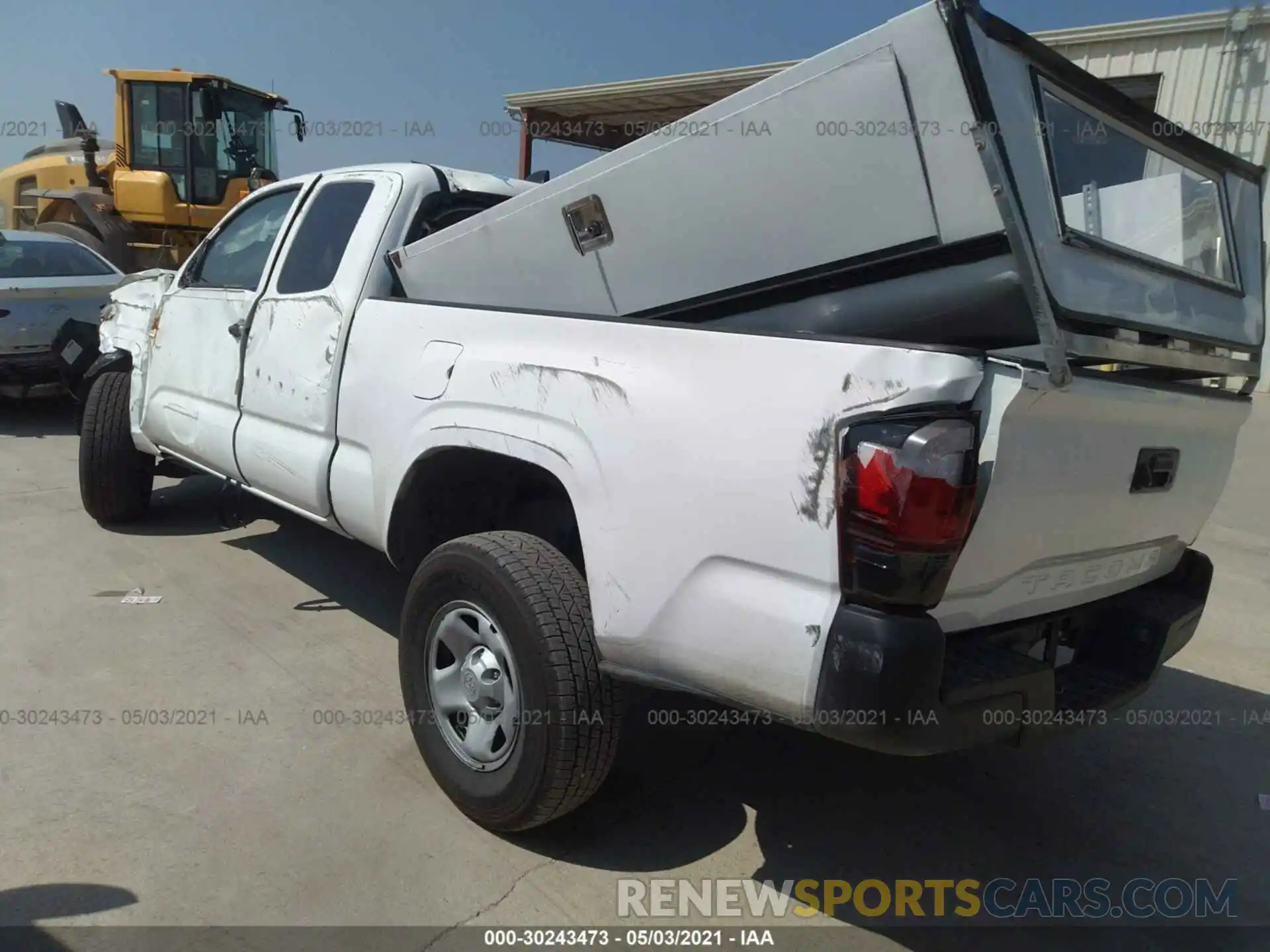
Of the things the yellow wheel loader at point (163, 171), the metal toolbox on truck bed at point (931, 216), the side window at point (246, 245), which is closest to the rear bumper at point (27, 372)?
the side window at point (246, 245)

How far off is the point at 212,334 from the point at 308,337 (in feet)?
3.43

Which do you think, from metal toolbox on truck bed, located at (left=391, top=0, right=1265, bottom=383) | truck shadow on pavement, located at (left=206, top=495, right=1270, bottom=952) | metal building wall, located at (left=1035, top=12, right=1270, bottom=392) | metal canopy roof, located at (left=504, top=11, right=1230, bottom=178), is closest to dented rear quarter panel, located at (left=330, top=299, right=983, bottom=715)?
metal toolbox on truck bed, located at (left=391, top=0, right=1265, bottom=383)

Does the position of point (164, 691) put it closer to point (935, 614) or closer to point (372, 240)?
point (372, 240)

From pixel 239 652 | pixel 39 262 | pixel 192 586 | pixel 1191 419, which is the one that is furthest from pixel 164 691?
pixel 39 262

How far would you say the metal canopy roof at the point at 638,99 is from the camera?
13180 millimetres

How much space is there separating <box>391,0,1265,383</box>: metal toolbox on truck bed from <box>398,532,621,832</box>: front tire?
2.79ft

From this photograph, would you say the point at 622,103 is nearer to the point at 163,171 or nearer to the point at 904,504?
the point at 163,171

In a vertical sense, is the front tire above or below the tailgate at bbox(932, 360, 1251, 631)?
below

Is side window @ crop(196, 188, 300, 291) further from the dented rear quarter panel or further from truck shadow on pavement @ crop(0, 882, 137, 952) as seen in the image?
truck shadow on pavement @ crop(0, 882, 137, 952)

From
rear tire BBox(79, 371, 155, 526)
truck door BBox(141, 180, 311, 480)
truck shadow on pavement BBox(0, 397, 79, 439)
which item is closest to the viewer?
truck door BBox(141, 180, 311, 480)

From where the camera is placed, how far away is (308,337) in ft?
12.4

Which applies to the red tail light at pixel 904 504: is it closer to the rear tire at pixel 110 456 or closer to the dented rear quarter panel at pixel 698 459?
the dented rear quarter panel at pixel 698 459

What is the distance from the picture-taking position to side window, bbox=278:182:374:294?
3.85 m

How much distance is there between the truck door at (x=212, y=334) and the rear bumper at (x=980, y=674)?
3237 millimetres
